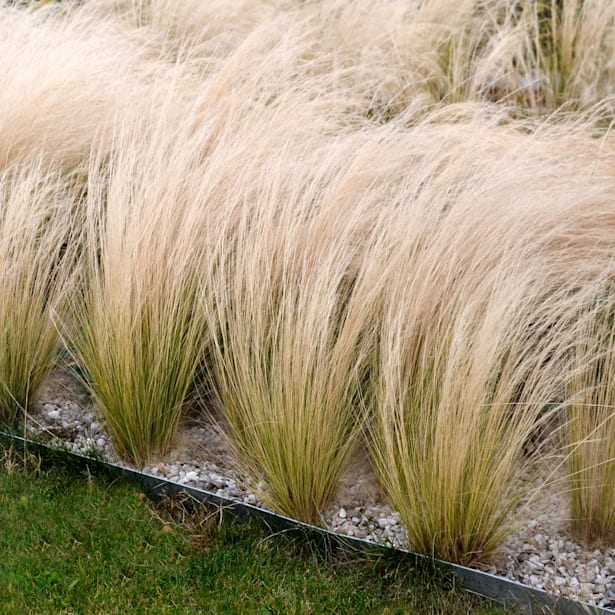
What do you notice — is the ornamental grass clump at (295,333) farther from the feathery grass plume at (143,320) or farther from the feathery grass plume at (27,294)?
the feathery grass plume at (27,294)

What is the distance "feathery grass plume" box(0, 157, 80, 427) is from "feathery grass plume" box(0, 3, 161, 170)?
1.35ft

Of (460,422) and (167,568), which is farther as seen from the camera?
(167,568)

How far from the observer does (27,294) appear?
3.39 metres

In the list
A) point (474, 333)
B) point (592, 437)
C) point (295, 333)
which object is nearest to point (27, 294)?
point (295, 333)

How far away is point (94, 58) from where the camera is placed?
180 inches

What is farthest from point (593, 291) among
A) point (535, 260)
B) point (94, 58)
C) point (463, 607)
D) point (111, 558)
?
point (94, 58)

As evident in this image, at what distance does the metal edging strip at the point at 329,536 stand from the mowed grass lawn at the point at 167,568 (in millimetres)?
35

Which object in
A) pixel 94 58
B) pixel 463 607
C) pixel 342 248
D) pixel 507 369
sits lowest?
pixel 463 607

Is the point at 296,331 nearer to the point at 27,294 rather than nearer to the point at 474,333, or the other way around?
the point at 474,333

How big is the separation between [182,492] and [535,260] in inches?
52.1

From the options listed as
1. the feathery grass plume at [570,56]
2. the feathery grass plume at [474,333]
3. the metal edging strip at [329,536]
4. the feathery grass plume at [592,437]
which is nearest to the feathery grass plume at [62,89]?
the metal edging strip at [329,536]

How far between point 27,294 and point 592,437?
193 centimetres

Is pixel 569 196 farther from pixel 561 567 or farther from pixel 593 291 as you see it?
pixel 561 567

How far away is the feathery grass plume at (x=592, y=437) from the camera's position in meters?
2.77
